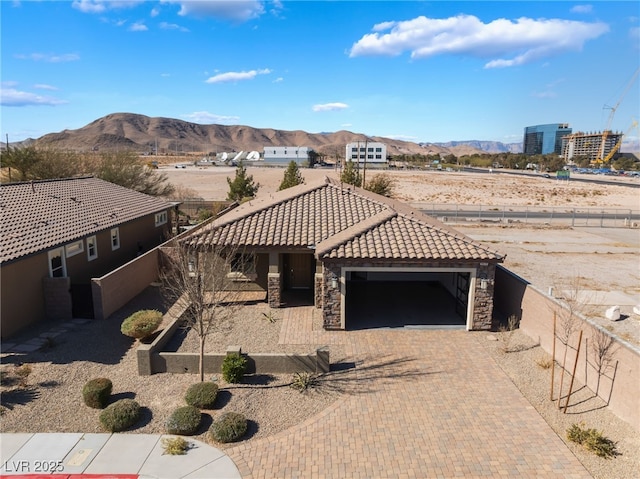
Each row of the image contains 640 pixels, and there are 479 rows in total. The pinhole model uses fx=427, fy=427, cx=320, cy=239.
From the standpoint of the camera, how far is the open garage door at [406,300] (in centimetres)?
1680

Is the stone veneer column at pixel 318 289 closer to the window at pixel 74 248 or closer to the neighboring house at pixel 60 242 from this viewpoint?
the neighboring house at pixel 60 242

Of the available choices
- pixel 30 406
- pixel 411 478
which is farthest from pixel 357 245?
pixel 30 406

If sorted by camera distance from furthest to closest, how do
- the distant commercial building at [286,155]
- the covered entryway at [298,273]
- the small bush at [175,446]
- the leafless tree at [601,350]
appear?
the distant commercial building at [286,155], the covered entryway at [298,273], the leafless tree at [601,350], the small bush at [175,446]

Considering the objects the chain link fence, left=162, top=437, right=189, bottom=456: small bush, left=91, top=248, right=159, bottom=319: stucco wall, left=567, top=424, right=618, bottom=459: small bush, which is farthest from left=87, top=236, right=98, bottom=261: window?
the chain link fence

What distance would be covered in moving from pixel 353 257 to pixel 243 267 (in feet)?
19.4

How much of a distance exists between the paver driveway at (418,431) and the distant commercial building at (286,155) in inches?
5042

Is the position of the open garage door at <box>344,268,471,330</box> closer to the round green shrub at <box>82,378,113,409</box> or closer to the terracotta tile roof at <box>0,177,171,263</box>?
the round green shrub at <box>82,378,113,409</box>

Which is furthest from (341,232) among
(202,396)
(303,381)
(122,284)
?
(122,284)

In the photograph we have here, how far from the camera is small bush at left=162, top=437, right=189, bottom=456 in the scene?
926cm

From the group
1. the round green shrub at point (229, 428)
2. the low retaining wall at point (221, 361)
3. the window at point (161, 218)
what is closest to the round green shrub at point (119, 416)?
the round green shrub at point (229, 428)

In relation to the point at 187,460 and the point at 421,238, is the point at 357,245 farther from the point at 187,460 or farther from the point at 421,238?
the point at 187,460

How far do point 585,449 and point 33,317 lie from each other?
17723mm

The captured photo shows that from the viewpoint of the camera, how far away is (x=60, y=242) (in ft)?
55.5

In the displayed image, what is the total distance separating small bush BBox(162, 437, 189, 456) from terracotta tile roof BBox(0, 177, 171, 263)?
9.07 metres
